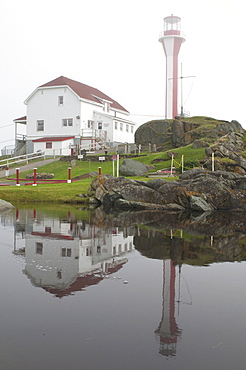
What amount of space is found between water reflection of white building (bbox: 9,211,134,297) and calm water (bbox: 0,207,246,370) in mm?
22

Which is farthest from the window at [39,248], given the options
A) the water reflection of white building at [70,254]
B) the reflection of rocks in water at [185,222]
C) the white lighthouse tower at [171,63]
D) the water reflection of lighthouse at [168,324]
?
the white lighthouse tower at [171,63]

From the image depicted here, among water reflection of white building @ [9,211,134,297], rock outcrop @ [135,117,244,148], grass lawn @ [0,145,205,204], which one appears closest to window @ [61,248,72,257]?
water reflection of white building @ [9,211,134,297]

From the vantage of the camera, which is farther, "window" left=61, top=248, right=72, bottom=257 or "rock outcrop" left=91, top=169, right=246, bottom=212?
"rock outcrop" left=91, top=169, right=246, bottom=212

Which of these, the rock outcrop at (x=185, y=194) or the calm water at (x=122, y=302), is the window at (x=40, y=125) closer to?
the rock outcrop at (x=185, y=194)

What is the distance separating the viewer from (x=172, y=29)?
206 ft

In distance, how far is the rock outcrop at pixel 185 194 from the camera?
66.4 feet

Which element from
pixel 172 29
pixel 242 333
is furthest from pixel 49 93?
pixel 242 333

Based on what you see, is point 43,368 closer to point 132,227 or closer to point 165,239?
point 165,239

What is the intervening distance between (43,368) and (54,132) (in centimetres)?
5131

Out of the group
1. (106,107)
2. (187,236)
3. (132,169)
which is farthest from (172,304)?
(106,107)

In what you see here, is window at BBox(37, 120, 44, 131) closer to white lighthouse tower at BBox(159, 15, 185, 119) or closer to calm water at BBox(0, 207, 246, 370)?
white lighthouse tower at BBox(159, 15, 185, 119)

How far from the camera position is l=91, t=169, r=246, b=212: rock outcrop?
20.2 metres

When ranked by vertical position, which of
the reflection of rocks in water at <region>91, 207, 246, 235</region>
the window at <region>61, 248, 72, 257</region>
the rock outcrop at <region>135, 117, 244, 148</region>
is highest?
the rock outcrop at <region>135, 117, 244, 148</region>

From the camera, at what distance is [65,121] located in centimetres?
5325
